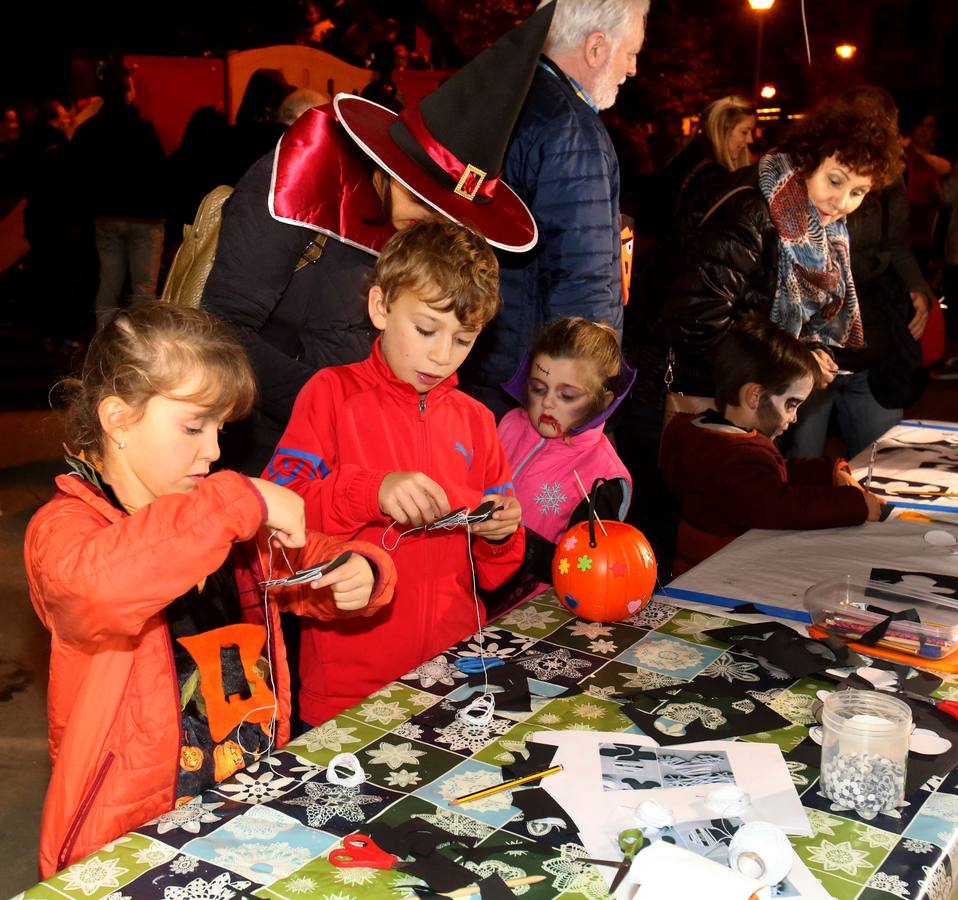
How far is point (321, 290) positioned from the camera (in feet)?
8.57

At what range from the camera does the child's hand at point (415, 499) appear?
2109 millimetres

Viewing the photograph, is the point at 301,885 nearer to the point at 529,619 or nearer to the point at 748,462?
the point at 529,619

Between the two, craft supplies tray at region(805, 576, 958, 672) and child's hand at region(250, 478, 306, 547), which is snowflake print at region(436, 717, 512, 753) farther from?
craft supplies tray at region(805, 576, 958, 672)

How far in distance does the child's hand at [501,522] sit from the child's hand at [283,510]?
62 cm

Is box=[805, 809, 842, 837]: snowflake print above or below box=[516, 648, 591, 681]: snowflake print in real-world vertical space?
below

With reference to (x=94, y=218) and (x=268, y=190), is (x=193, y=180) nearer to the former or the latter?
(x=94, y=218)

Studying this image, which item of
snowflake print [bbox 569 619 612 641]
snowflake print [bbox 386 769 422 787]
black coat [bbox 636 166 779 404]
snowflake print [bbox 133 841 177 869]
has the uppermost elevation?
black coat [bbox 636 166 779 404]

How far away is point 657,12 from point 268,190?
41.6ft

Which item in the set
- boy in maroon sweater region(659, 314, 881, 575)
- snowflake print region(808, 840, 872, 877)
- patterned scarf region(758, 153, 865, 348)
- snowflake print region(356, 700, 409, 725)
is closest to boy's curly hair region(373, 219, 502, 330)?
snowflake print region(356, 700, 409, 725)

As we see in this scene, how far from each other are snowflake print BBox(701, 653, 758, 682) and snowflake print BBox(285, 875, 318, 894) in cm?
93

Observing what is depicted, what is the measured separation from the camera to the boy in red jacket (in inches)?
90.6

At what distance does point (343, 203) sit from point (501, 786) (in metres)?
1.42

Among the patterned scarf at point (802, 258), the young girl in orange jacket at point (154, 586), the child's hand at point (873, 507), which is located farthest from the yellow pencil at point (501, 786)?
the patterned scarf at point (802, 258)

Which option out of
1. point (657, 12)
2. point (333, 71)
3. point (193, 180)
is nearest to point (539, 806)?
point (193, 180)
